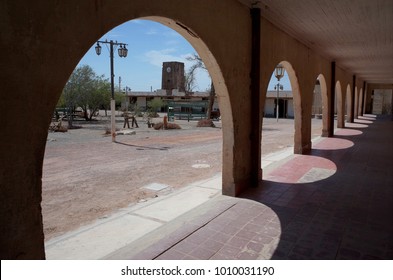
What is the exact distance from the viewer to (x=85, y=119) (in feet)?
101

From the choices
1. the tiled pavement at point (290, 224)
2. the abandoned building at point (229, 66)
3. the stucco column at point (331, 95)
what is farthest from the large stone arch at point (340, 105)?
the tiled pavement at point (290, 224)

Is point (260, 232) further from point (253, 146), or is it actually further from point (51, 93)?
point (51, 93)

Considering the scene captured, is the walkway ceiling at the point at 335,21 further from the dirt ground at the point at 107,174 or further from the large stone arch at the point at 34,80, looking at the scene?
the dirt ground at the point at 107,174

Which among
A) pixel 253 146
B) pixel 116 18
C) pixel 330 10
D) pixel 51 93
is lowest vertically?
pixel 253 146

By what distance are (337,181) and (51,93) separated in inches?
239

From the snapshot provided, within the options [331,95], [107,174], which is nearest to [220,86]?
[107,174]

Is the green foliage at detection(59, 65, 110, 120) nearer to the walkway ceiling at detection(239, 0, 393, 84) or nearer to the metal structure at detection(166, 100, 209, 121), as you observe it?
the metal structure at detection(166, 100, 209, 121)

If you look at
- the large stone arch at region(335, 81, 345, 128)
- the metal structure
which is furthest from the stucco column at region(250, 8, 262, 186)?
the metal structure

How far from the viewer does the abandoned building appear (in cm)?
228

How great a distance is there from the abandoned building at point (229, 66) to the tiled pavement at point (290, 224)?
0.05m

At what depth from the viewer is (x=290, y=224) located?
4344mm

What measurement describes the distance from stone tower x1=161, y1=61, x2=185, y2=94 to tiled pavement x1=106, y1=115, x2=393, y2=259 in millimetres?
50040

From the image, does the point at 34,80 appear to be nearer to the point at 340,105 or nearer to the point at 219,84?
the point at 219,84

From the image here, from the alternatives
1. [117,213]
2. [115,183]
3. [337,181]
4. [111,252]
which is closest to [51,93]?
[111,252]
